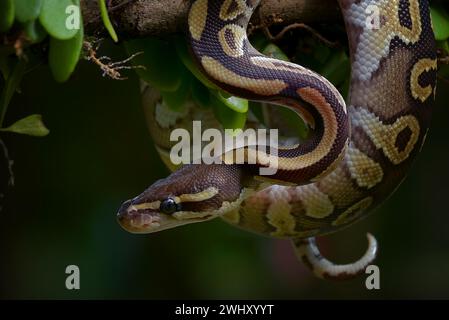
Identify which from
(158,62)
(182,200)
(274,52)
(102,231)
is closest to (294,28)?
(274,52)

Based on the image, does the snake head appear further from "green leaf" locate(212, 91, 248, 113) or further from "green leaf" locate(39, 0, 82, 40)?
"green leaf" locate(39, 0, 82, 40)

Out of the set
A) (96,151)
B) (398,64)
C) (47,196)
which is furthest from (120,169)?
(398,64)

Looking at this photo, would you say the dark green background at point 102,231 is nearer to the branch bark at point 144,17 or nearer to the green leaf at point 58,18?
the branch bark at point 144,17

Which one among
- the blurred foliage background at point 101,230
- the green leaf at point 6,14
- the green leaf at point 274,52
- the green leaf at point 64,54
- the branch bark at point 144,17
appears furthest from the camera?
the blurred foliage background at point 101,230

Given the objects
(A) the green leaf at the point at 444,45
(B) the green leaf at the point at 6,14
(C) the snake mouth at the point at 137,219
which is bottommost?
(C) the snake mouth at the point at 137,219

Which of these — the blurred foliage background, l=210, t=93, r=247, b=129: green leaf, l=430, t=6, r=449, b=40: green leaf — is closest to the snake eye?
l=210, t=93, r=247, b=129: green leaf

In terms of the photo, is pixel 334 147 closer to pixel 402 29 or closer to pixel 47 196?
pixel 402 29

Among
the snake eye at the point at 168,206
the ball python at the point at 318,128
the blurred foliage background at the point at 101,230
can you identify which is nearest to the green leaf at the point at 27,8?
the ball python at the point at 318,128
